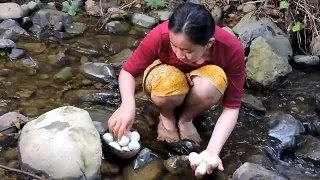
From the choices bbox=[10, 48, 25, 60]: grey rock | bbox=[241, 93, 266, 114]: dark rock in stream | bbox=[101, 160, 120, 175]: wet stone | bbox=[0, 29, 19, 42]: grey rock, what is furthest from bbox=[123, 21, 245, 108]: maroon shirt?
bbox=[0, 29, 19, 42]: grey rock

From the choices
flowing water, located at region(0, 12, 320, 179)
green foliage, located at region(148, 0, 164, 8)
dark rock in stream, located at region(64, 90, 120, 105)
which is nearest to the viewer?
flowing water, located at region(0, 12, 320, 179)

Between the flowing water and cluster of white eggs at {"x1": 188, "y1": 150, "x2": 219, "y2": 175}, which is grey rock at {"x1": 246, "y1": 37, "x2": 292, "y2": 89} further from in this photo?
cluster of white eggs at {"x1": 188, "y1": 150, "x2": 219, "y2": 175}

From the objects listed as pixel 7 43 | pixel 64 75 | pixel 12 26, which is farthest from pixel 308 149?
pixel 12 26

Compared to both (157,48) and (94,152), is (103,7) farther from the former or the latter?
(94,152)

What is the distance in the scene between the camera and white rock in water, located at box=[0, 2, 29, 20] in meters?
3.42

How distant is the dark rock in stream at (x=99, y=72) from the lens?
2.88 m

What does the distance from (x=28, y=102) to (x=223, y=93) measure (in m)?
1.01

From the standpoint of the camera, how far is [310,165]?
2305 millimetres

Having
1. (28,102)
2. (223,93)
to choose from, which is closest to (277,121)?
(223,93)

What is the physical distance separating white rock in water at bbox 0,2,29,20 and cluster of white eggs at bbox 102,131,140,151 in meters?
1.65

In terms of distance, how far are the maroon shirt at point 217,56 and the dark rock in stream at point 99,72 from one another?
2.24 ft

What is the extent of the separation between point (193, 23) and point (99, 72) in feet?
3.80

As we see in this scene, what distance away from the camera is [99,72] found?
290 centimetres

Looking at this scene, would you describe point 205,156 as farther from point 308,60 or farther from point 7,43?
point 7,43
